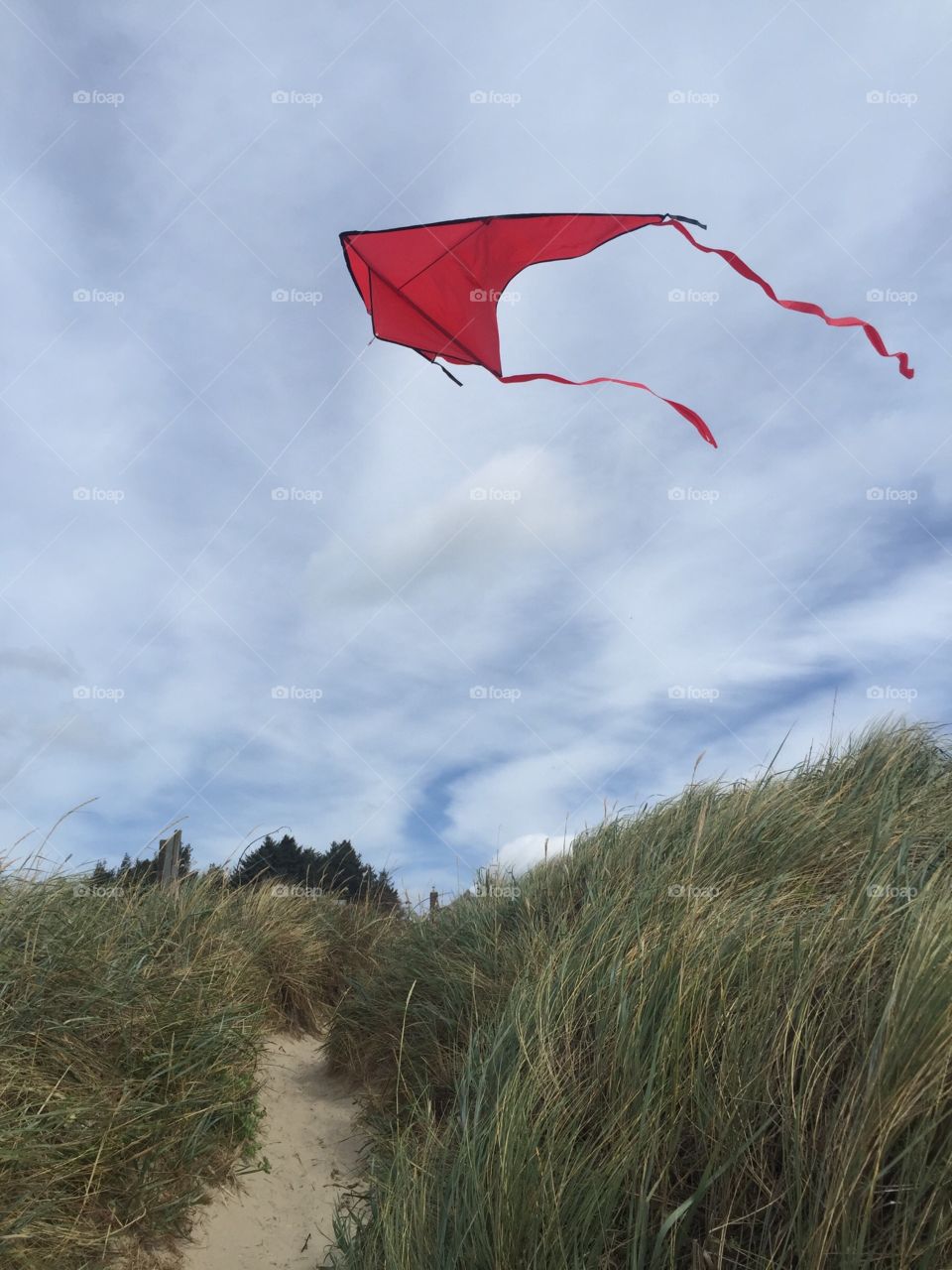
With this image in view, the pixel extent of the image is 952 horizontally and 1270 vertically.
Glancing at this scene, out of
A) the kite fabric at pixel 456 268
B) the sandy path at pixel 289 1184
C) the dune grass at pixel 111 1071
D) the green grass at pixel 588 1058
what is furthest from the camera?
the kite fabric at pixel 456 268

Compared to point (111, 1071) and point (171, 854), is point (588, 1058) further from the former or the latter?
point (171, 854)

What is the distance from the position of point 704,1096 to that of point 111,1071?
2808mm

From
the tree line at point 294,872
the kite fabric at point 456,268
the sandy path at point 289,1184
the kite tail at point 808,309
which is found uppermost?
the kite fabric at point 456,268

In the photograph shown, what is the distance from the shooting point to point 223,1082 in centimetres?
468

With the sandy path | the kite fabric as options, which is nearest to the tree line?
the sandy path

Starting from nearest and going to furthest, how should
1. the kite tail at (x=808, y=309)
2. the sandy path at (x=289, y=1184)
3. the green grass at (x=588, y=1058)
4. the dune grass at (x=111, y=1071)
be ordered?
the green grass at (x=588, y=1058) → the dune grass at (x=111, y=1071) → the sandy path at (x=289, y=1184) → the kite tail at (x=808, y=309)

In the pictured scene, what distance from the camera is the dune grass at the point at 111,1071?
3496 millimetres

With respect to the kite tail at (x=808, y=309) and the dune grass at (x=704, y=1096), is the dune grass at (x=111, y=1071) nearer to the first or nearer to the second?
the dune grass at (x=704, y=1096)

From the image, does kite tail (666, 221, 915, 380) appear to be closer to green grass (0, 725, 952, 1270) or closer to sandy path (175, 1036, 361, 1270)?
green grass (0, 725, 952, 1270)

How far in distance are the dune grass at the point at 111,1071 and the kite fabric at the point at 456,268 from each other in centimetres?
531

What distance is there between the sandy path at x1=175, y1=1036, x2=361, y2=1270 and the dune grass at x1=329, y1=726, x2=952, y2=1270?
26.3 inches

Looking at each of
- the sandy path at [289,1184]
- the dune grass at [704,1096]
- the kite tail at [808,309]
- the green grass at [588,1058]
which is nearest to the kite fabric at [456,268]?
the kite tail at [808,309]

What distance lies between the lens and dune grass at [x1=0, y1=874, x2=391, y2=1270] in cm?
350

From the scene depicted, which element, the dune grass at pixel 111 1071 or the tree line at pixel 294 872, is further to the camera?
the tree line at pixel 294 872
